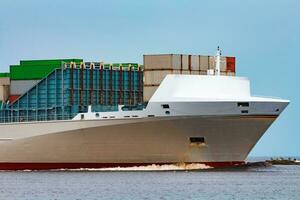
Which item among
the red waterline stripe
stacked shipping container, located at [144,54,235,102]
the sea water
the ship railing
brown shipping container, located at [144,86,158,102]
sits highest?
stacked shipping container, located at [144,54,235,102]

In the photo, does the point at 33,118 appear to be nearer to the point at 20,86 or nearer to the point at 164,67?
the point at 20,86

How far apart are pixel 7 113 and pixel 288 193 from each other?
30970 millimetres

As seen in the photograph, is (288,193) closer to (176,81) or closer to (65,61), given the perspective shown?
Answer: (176,81)

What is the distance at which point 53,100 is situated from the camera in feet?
300

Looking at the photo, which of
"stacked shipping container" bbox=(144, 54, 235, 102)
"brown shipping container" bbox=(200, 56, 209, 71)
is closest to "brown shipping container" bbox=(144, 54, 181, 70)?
"stacked shipping container" bbox=(144, 54, 235, 102)

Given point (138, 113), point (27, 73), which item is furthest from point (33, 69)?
point (138, 113)

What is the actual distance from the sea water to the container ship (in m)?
1.46

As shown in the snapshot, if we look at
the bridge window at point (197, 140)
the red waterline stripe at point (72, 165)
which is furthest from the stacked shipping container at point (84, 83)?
the bridge window at point (197, 140)

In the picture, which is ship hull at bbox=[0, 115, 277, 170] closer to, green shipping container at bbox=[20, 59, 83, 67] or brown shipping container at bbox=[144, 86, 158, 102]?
brown shipping container at bbox=[144, 86, 158, 102]

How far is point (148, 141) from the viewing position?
86.3m

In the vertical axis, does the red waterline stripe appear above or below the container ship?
below

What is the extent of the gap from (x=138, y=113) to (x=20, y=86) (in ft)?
41.3

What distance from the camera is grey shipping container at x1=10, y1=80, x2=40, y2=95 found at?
9356 cm

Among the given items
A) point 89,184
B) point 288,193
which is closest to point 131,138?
point 89,184
